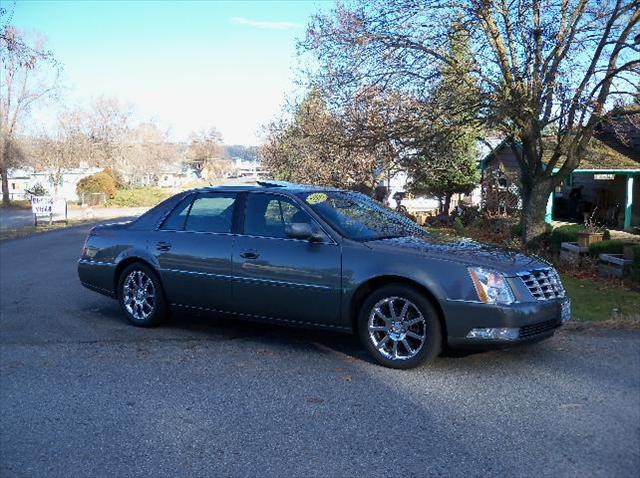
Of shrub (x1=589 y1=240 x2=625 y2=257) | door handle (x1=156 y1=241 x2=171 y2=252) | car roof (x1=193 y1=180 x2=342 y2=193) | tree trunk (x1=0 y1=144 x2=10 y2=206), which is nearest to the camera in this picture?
car roof (x1=193 y1=180 x2=342 y2=193)

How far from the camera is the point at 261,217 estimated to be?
6566 mm

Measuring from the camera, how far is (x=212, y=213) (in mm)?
6918

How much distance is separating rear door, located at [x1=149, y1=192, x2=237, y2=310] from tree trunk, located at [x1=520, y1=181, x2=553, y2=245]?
9.87 metres

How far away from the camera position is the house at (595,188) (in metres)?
22.8

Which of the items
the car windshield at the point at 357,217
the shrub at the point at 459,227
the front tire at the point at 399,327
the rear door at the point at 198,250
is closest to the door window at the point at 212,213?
the rear door at the point at 198,250

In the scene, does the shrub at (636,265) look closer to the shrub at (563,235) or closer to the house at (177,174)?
the shrub at (563,235)

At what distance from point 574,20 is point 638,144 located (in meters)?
13.3

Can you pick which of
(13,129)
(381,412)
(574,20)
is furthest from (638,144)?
(13,129)

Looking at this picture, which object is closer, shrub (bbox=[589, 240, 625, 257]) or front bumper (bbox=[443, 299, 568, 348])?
front bumper (bbox=[443, 299, 568, 348])

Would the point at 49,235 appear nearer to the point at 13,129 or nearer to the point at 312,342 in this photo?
the point at 312,342

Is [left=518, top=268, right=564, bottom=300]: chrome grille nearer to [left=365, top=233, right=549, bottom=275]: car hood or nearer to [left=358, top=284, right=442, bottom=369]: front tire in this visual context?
[left=365, top=233, right=549, bottom=275]: car hood

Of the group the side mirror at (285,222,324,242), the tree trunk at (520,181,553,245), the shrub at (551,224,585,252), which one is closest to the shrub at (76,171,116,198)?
the tree trunk at (520,181,553,245)

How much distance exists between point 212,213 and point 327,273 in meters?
1.68

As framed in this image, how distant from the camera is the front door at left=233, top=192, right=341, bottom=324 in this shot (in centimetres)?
588
